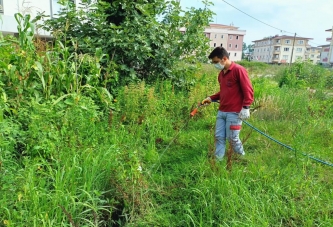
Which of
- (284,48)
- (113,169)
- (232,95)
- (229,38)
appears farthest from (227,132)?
(284,48)

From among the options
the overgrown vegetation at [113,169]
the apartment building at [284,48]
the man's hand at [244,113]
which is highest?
the apartment building at [284,48]

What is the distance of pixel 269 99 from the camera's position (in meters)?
5.86

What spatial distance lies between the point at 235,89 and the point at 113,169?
6.24 ft

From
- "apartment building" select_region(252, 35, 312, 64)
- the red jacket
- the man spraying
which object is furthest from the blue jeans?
"apartment building" select_region(252, 35, 312, 64)

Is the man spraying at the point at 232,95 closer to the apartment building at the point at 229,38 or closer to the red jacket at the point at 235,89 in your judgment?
the red jacket at the point at 235,89

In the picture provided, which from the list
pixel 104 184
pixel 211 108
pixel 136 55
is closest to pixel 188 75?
pixel 211 108

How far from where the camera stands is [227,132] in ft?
11.3

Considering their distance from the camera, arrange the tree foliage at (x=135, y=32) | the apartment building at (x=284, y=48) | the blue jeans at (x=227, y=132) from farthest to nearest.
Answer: the apartment building at (x=284, y=48), the tree foliage at (x=135, y=32), the blue jeans at (x=227, y=132)

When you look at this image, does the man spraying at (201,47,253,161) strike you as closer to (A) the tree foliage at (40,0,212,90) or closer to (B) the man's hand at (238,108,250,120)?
(B) the man's hand at (238,108,250,120)

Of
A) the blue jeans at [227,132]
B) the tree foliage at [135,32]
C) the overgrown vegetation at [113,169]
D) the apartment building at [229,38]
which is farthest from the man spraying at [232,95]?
the apartment building at [229,38]

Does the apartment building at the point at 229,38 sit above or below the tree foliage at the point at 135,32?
above

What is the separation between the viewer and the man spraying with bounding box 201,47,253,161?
3.17 meters

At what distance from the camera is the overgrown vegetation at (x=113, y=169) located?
2.14m

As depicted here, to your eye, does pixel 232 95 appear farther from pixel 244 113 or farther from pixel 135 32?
pixel 135 32
